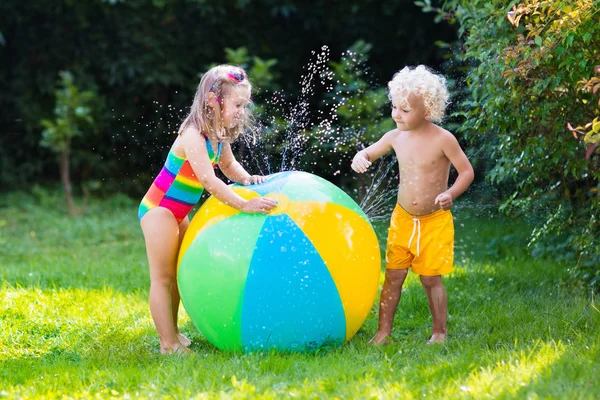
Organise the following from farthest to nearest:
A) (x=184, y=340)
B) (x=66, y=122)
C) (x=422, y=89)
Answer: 1. (x=66, y=122)
2. (x=184, y=340)
3. (x=422, y=89)

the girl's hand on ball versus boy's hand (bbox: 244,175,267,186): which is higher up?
boy's hand (bbox: 244,175,267,186)

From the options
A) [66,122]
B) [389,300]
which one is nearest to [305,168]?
[66,122]

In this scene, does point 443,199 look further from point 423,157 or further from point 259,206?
point 259,206

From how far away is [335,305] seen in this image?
386cm

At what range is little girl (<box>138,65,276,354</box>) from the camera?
13.6ft

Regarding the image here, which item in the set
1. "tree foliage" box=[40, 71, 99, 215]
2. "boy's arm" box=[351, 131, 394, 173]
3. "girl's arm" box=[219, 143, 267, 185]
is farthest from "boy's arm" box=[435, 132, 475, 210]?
"tree foliage" box=[40, 71, 99, 215]

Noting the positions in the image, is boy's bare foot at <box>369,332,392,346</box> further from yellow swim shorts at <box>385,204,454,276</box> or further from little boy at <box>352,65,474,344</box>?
yellow swim shorts at <box>385,204,454,276</box>

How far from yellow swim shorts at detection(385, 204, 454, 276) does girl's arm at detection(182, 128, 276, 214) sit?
780 millimetres

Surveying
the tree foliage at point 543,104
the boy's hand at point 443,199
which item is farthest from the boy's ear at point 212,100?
the tree foliage at point 543,104

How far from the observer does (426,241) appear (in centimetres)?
417

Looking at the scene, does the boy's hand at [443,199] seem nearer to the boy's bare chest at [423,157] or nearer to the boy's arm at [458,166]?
the boy's arm at [458,166]

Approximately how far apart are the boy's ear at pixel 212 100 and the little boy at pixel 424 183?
806 mm

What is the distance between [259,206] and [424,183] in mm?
912

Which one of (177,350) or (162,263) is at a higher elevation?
(162,263)
